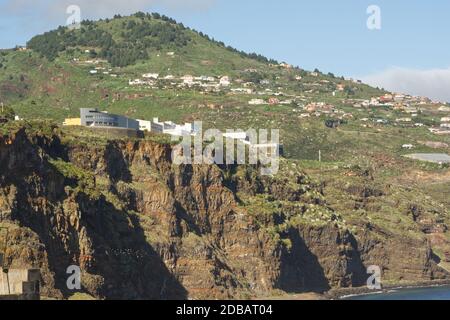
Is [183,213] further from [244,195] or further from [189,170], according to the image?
[244,195]

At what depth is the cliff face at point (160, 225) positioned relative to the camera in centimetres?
10981

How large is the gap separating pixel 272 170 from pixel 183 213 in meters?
39.6

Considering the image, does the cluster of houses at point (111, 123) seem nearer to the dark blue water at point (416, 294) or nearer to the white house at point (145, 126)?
the white house at point (145, 126)

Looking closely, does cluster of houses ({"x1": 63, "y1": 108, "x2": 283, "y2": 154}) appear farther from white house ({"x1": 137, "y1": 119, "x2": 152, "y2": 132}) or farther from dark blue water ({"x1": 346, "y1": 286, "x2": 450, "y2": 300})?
dark blue water ({"x1": 346, "y1": 286, "x2": 450, "y2": 300})

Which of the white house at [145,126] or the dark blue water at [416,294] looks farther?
the dark blue water at [416,294]

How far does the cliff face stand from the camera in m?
110

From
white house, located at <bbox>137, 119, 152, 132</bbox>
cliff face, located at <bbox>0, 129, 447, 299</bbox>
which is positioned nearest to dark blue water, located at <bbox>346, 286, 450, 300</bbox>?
cliff face, located at <bbox>0, 129, 447, 299</bbox>

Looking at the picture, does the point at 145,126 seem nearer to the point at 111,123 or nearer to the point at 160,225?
the point at 111,123

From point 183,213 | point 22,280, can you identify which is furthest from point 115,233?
point 22,280

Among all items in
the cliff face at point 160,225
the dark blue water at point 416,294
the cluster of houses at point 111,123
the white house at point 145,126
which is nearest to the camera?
the cliff face at point 160,225

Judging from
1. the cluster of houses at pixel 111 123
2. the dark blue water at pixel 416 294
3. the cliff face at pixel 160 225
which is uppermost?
the cluster of houses at pixel 111 123

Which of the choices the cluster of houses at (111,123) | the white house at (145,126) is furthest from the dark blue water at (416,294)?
the white house at (145,126)

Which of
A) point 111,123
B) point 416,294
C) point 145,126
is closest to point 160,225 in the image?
point 111,123
